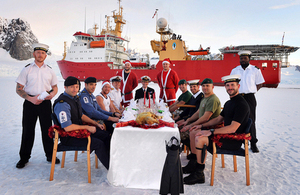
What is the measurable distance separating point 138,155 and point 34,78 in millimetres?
1919

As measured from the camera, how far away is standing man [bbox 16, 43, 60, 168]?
8.36 feet

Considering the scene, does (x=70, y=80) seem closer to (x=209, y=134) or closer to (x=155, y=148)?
(x=155, y=148)

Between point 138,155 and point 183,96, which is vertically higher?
point 183,96

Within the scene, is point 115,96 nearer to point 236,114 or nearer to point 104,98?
point 104,98

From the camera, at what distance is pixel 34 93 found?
261 centimetres

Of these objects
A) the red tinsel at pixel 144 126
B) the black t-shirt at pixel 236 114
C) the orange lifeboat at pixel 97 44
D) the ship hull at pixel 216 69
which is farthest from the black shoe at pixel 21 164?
the orange lifeboat at pixel 97 44

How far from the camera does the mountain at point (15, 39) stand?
5788 centimetres

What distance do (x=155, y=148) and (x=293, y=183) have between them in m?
1.93

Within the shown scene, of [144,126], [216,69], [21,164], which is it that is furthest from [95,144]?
[216,69]

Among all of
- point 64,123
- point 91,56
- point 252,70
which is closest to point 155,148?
point 64,123


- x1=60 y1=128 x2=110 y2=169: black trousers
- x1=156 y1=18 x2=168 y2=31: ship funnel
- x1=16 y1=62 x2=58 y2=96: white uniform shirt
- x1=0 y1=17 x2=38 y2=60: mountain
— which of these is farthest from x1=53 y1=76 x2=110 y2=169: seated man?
x1=0 y1=17 x2=38 y2=60: mountain

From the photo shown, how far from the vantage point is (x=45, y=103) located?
271 cm

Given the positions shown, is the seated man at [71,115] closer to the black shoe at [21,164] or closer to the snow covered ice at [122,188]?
the snow covered ice at [122,188]

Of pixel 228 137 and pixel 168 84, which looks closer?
pixel 228 137
